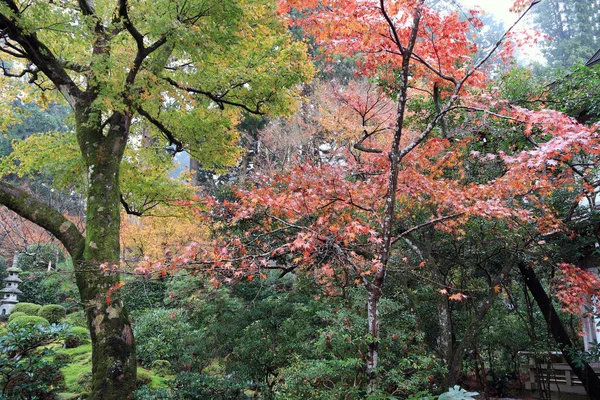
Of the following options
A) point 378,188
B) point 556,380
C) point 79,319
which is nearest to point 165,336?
point 378,188

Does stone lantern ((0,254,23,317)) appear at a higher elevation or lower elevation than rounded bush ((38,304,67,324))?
higher

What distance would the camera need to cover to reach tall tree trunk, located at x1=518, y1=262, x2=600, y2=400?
6.57 m

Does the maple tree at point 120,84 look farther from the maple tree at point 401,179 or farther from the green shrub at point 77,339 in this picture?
the green shrub at point 77,339

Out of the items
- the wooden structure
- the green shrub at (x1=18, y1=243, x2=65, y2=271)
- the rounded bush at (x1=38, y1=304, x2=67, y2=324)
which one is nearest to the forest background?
the wooden structure

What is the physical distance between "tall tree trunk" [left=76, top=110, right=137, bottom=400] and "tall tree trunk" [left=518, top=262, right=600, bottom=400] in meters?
6.43

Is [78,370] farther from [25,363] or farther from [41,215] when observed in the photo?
[41,215]

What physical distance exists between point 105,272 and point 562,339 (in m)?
7.62

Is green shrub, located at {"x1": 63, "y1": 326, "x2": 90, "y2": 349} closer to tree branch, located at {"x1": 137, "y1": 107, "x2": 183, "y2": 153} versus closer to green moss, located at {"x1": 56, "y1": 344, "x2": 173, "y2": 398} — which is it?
green moss, located at {"x1": 56, "y1": 344, "x2": 173, "y2": 398}

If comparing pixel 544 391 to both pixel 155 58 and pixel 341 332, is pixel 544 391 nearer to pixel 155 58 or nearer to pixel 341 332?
pixel 341 332

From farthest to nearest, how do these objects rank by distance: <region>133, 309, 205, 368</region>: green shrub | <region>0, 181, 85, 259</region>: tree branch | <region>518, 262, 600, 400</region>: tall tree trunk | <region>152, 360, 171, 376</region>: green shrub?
<region>152, 360, 171, 376</region>: green shrub
<region>518, 262, 600, 400</region>: tall tree trunk
<region>133, 309, 205, 368</region>: green shrub
<region>0, 181, 85, 259</region>: tree branch

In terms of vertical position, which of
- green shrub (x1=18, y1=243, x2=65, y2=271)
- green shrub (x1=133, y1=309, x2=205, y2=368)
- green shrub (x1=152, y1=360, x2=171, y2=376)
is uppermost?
green shrub (x1=18, y1=243, x2=65, y2=271)

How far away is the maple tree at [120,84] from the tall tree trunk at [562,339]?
5.47 m

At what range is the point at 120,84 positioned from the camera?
526cm

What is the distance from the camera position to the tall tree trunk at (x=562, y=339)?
259 inches
